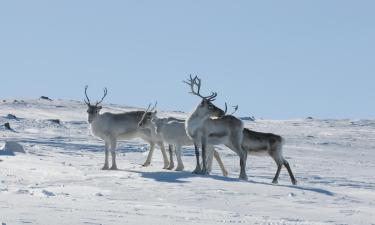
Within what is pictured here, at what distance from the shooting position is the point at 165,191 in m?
13.2

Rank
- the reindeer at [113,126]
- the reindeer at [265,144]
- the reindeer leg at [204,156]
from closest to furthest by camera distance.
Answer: the reindeer leg at [204,156] → the reindeer at [265,144] → the reindeer at [113,126]

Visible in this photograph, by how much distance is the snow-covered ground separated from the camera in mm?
9945

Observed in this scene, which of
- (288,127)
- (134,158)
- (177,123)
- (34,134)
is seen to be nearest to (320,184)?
(177,123)

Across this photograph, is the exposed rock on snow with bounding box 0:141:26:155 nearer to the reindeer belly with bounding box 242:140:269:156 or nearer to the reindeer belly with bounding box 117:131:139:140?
the reindeer belly with bounding box 117:131:139:140

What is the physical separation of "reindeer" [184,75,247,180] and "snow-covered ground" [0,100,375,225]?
0.70 m

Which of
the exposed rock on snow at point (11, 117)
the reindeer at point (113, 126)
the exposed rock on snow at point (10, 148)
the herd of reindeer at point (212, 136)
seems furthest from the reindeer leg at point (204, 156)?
the exposed rock on snow at point (11, 117)

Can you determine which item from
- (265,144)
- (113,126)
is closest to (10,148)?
(113,126)

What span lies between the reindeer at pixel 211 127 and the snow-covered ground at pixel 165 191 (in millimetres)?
705

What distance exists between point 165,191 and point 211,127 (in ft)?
11.6

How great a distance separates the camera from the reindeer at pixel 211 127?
16.5 meters

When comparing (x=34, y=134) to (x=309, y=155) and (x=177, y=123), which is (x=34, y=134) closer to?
(x=309, y=155)

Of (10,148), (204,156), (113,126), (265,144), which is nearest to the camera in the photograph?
(204,156)

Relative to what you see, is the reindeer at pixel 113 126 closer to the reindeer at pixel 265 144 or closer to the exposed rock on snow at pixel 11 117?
the reindeer at pixel 265 144

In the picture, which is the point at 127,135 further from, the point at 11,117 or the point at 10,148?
the point at 11,117
